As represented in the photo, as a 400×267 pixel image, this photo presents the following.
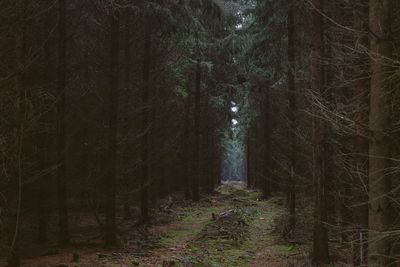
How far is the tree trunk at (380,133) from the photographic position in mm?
5871

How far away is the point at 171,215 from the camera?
923 inches

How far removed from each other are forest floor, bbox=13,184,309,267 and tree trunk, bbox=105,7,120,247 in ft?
2.44

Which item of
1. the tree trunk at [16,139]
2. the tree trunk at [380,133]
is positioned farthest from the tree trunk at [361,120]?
the tree trunk at [16,139]

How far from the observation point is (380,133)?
5918 mm

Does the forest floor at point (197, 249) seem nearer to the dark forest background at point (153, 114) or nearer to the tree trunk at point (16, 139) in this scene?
the dark forest background at point (153, 114)

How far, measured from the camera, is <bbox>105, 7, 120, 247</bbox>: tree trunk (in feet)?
47.4

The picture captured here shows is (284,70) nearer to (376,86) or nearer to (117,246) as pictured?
(117,246)

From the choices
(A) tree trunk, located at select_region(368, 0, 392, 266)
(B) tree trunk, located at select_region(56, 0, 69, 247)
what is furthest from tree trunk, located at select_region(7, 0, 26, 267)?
(A) tree trunk, located at select_region(368, 0, 392, 266)

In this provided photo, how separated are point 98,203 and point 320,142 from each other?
7.43m

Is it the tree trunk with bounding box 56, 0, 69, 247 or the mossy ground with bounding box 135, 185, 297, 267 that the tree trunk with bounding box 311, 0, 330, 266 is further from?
the tree trunk with bounding box 56, 0, 69, 247

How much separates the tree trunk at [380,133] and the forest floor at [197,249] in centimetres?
599

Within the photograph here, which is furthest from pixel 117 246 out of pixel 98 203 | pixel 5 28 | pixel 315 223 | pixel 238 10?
pixel 238 10

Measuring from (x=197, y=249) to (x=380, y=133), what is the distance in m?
→ 9.52

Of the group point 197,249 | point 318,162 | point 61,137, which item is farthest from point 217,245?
point 61,137
